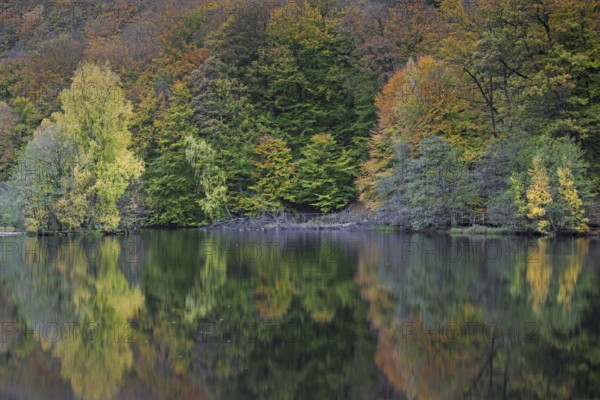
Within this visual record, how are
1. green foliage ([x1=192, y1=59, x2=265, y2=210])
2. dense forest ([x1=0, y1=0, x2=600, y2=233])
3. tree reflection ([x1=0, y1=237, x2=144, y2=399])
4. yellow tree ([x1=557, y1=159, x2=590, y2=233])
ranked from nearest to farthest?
1. tree reflection ([x1=0, y1=237, x2=144, y2=399])
2. yellow tree ([x1=557, y1=159, x2=590, y2=233])
3. dense forest ([x1=0, y1=0, x2=600, y2=233])
4. green foliage ([x1=192, y1=59, x2=265, y2=210])

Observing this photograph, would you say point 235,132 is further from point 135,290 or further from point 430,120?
point 135,290

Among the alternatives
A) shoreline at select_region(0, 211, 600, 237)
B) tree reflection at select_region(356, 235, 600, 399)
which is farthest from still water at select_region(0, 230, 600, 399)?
shoreline at select_region(0, 211, 600, 237)

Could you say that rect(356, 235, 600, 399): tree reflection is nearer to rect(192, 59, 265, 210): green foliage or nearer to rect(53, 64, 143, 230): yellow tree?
rect(53, 64, 143, 230): yellow tree

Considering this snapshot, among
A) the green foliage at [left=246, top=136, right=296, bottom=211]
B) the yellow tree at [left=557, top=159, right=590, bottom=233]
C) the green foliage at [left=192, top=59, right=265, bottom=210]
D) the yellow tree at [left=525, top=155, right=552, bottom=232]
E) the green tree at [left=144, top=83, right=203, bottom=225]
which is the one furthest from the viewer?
the green foliage at [left=192, top=59, right=265, bottom=210]

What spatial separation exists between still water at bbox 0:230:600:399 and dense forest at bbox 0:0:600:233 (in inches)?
649

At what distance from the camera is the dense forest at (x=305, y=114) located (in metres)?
36.1

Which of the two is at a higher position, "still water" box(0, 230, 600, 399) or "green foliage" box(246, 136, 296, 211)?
"green foliage" box(246, 136, 296, 211)

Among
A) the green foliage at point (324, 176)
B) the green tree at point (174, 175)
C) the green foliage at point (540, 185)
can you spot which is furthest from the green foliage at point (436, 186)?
the green tree at point (174, 175)

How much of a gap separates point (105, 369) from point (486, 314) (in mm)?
7188

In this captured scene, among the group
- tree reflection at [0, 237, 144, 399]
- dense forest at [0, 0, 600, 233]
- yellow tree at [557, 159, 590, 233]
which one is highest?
dense forest at [0, 0, 600, 233]

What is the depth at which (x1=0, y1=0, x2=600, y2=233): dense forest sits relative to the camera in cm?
3612

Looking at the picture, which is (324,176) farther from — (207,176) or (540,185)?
(540,185)

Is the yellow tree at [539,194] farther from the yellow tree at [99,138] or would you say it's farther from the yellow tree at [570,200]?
A: the yellow tree at [99,138]

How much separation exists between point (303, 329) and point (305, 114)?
145 ft
